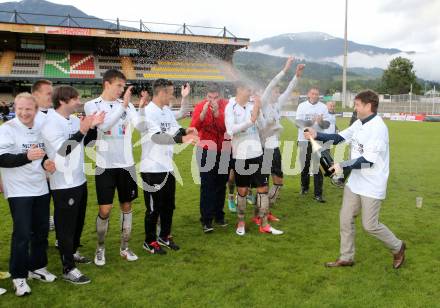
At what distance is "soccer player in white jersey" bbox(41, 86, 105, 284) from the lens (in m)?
4.42

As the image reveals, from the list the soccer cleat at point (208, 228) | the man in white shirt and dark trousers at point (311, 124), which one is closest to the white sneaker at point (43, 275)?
the soccer cleat at point (208, 228)

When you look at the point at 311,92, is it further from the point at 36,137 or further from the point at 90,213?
the point at 36,137

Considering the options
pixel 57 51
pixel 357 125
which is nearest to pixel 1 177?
pixel 357 125

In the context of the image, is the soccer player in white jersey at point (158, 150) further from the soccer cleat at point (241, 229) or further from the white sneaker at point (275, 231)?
the white sneaker at point (275, 231)

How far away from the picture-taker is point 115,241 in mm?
6137

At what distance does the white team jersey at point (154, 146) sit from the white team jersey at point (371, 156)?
232 cm

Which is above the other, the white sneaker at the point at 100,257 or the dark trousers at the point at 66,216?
the dark trousers at the point at 66,216

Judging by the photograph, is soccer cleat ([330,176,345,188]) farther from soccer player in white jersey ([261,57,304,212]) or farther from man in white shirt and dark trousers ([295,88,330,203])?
soccer player in white jersey ([261,57,304,212])

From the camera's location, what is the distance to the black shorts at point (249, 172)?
626 cm

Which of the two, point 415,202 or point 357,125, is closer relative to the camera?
point 357,125

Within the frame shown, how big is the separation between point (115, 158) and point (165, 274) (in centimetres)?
150

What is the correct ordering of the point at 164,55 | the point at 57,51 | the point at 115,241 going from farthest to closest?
1. the point at 164,55
2. the point at 57,51
3. the point at 115,241

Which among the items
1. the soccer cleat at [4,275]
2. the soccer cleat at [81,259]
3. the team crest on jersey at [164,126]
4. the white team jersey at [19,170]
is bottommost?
the soccer cleat at [4,275]

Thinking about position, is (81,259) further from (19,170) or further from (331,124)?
(331,124)
